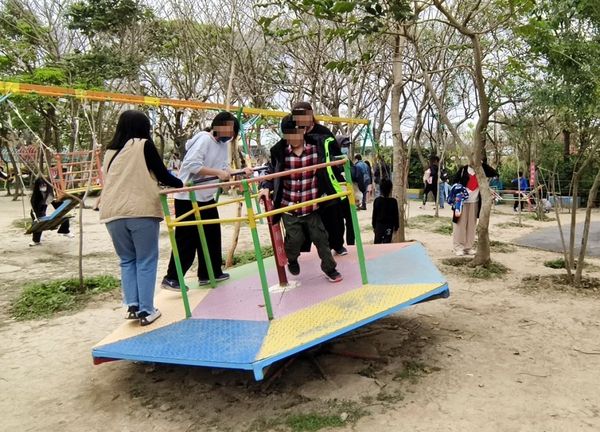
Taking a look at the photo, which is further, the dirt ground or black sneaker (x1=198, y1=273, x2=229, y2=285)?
black sneaker (x1=198, y1=273, x2=229, y2=285)

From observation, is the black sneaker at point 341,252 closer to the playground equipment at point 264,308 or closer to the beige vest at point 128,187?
the playground equipment at point 264,308

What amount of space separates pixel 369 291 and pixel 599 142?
322 cm

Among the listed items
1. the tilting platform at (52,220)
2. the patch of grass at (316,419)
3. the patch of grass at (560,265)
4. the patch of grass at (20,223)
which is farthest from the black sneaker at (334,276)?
the patch of grass at (20,223)

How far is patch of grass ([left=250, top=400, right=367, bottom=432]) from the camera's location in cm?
293

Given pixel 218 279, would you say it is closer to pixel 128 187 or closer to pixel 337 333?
pixel 128 187

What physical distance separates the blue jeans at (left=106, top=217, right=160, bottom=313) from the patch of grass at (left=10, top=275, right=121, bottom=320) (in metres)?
2.14

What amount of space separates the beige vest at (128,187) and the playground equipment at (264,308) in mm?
A: 146

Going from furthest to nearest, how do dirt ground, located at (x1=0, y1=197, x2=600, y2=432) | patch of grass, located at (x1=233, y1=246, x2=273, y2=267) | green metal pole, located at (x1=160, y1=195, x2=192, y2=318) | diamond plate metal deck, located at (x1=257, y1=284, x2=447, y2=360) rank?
patch of grass, located at (x1=233, y1=246, x2=273, y2=267) → green metal pole, located at (x1=160, y1=195, x2=192, y2=318) → diamond plate metal deck, located at (x1=257, y1=284, x2=447, y2=360) → dirt ground, located at (x1=0, y1=197, x2=600, y2=432)

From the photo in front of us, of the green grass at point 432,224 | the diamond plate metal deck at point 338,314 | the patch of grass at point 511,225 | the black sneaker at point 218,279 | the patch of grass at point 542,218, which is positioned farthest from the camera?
the patch of grass at point 542,218

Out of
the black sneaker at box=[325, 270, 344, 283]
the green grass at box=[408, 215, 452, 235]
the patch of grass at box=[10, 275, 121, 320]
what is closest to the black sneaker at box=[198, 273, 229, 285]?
the black sneaker at box=[325, 270, 344, 283]

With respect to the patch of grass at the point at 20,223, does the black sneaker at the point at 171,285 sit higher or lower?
lower

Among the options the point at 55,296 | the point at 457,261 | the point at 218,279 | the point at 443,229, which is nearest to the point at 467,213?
the point at 457,261

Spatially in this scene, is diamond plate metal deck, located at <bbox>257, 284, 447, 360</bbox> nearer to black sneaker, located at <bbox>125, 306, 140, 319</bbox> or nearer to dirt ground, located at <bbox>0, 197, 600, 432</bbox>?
dirt ground, located at <bbox>0, 197, 600, 432</bbox>

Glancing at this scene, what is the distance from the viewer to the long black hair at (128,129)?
3.68 meters
